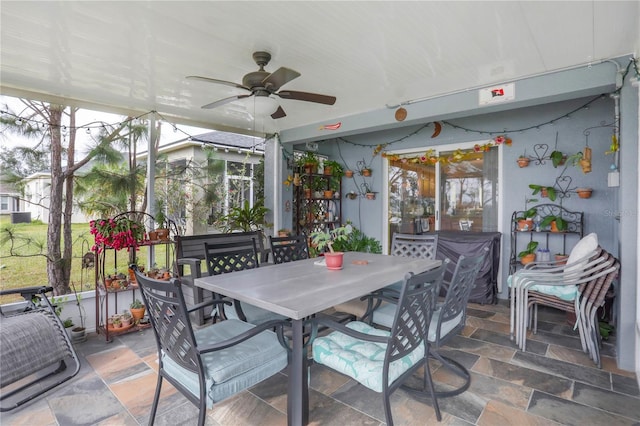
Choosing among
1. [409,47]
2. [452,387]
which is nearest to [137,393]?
[452,387]

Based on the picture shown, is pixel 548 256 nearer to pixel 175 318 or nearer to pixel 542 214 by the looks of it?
pixel 542 214

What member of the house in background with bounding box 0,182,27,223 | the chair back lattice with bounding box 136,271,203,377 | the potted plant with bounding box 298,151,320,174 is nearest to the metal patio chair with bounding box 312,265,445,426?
the chair back lattice with bounding box 136,271,203,377

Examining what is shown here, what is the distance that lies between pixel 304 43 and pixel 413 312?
1.96 meters

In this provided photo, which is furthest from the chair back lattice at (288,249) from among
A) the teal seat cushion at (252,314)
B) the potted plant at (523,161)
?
the potted plant at (523,161)

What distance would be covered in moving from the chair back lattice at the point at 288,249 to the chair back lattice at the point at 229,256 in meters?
0.26

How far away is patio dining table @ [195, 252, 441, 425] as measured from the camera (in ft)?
5.70

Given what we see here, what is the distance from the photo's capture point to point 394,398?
2.20 meters

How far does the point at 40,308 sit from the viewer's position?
2.68m

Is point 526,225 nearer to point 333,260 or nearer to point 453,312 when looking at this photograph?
point 453,312

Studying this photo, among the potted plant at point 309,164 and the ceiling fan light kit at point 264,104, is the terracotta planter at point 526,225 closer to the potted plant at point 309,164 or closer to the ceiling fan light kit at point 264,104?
the potted plant at point 309,164

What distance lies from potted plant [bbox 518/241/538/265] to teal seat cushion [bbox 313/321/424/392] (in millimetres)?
2641

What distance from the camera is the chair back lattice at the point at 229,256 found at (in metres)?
2.79

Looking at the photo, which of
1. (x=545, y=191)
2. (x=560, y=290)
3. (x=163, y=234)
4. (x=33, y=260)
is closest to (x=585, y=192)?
(x=545, y=191)

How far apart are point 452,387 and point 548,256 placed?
2378 mm
